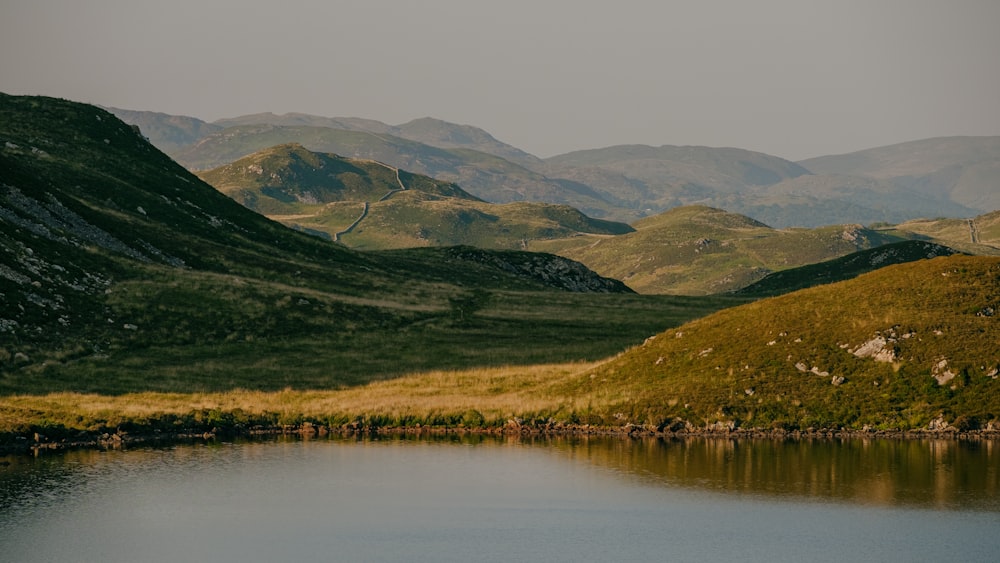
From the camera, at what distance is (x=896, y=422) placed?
64.2m

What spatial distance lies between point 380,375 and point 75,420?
29242mm

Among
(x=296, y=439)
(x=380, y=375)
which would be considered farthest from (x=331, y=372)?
(x=296, y=439)

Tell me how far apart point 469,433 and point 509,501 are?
1802 cm

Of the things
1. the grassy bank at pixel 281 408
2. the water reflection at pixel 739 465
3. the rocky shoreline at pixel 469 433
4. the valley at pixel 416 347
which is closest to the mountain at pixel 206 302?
the valley at pixel 416 347

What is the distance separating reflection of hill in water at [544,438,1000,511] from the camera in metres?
51.7

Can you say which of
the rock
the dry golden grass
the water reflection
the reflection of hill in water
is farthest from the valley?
the water reflection

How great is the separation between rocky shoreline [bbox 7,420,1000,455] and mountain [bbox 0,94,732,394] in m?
13.5

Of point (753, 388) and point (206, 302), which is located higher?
point (206, 302)

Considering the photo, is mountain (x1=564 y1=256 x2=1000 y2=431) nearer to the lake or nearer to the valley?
the valley

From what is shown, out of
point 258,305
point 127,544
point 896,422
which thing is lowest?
point 127,544

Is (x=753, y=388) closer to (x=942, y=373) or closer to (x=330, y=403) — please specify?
(x=942, y=373)

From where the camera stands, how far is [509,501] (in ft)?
168

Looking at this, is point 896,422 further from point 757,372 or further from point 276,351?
point 276,351

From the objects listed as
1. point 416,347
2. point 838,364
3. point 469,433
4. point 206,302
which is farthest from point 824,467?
point 206,302
